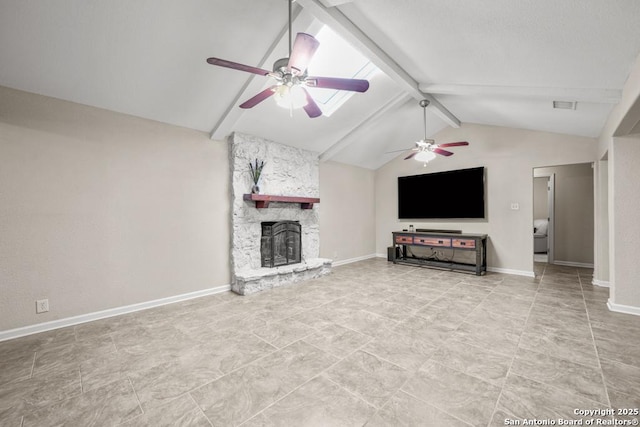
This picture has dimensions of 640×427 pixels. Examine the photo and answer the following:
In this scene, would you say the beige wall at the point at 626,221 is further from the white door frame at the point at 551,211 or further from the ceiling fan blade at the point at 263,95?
the ceiling fan blade at the point at 263,95

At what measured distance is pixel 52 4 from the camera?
2102 mm

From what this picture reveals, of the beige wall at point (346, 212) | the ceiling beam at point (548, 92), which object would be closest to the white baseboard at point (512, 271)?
the beige wall at point (346, 212)

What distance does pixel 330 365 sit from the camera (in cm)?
211

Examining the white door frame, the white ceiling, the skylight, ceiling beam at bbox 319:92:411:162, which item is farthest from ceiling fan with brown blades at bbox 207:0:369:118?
the white door frame

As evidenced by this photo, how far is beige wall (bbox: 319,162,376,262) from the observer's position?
19.7 ft

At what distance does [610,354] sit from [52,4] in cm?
543

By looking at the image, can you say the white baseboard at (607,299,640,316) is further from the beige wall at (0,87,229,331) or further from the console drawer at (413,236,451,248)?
the beige wall at (0,87,229,331)

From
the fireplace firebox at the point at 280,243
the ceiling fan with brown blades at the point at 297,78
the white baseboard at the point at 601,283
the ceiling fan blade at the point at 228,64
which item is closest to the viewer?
the ceiling fan blade at the point at 228,64

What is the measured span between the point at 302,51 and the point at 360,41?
3.76 ft

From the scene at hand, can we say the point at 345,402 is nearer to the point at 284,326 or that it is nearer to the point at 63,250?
the point at 284,326

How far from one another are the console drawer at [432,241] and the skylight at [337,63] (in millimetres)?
3381

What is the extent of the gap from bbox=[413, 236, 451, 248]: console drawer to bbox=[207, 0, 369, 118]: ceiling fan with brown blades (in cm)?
418

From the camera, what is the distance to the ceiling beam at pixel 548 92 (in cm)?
284

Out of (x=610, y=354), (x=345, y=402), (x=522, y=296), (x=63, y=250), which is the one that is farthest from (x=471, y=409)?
(x=63, y=250)
